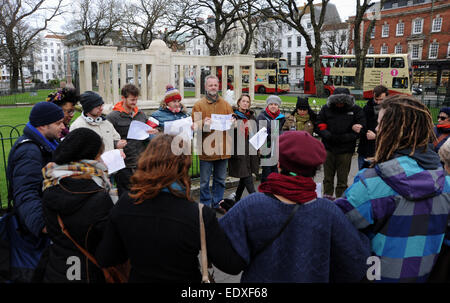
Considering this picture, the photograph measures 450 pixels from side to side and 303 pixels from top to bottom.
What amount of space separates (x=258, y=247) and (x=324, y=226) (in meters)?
0.36

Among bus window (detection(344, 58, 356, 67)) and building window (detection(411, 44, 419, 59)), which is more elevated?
building window (detection(411, 44, 419, 59))

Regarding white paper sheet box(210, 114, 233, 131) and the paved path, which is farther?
white paper sheet box(210, 114, 233, 131)

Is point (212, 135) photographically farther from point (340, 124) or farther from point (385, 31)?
point (385, 31)

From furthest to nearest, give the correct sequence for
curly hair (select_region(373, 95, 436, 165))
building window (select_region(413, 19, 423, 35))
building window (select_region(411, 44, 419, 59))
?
1. building window (select_region(411, 44, 419, 59))
2. building window (select_region(413, 19, 423, 35))
3. curly hair (select_region(373, 95, 436, 165))

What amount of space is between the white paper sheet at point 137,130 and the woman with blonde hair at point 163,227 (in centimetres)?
284

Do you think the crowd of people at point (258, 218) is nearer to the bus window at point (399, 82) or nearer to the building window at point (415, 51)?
the bus window at point (399, 82)

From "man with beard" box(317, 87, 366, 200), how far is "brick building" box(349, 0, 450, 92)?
39930mm

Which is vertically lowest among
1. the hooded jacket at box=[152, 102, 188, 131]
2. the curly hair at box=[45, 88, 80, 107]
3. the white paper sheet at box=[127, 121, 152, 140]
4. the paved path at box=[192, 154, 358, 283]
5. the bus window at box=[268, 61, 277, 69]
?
the paved path at box=[192, 154, 358, 283]

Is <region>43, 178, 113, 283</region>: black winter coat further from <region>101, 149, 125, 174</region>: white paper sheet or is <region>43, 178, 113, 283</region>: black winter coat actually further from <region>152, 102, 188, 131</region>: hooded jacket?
<region>152, 102, 188, 131</region>: hooded jacket

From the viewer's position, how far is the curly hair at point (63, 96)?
3840mm

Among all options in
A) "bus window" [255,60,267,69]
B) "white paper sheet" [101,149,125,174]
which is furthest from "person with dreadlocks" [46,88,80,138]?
"bus window" [255,60,267,69]

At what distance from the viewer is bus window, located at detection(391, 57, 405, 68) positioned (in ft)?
95.5

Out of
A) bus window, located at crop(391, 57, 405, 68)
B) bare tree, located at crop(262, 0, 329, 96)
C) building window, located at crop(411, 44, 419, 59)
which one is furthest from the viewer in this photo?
building window, located at crop(411, 44, 419, 59)

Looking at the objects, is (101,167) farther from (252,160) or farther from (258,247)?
(252,160)
